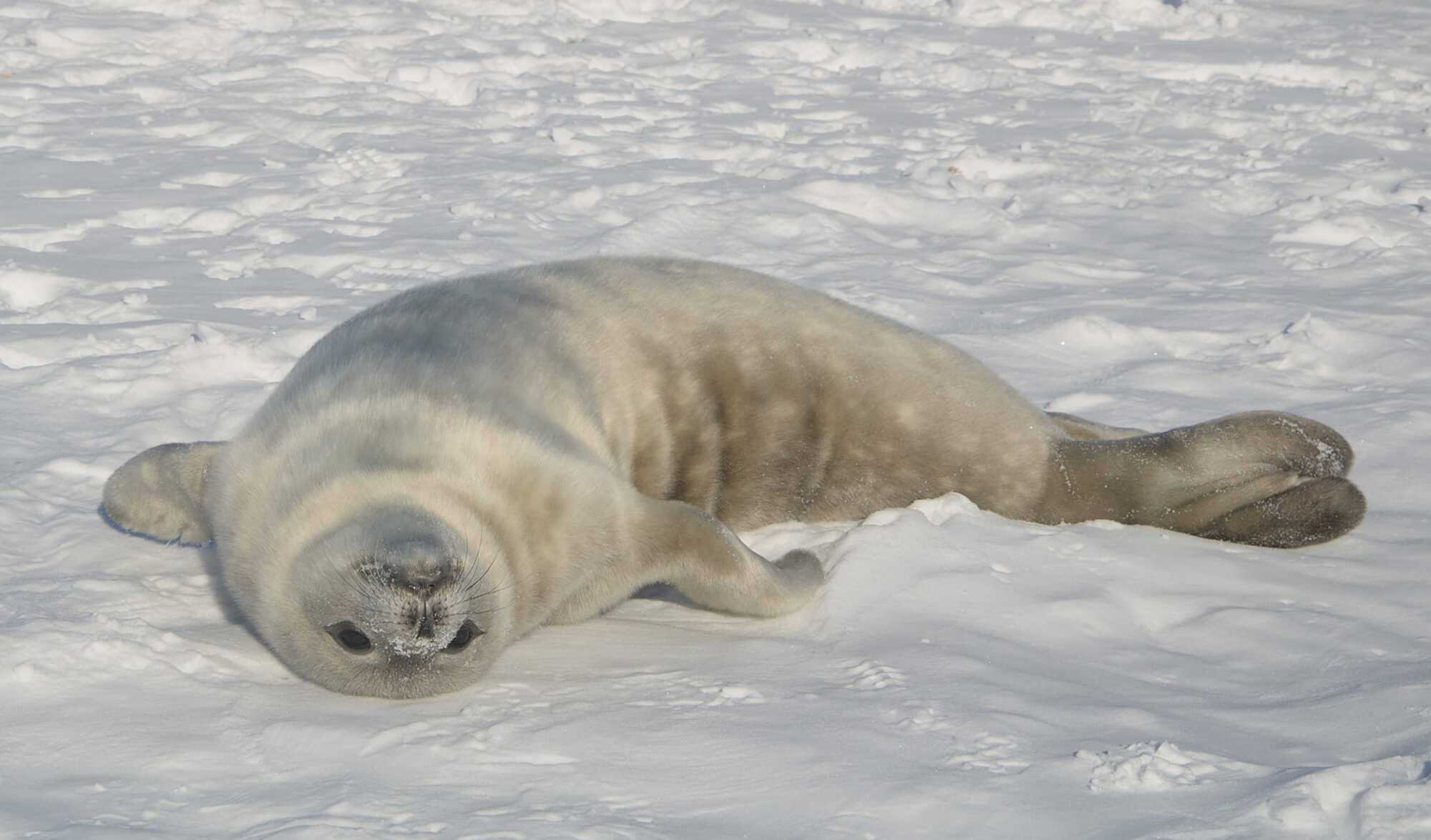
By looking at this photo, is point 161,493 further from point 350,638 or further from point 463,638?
point 463,638

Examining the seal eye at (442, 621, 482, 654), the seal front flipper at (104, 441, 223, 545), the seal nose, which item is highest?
the seal nose

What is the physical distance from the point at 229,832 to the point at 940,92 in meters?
6.38

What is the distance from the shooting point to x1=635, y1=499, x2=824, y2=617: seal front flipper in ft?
9.01

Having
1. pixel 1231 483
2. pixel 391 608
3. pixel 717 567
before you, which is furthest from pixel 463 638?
pixel 1231 483

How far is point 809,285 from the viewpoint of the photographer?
16.2 ft

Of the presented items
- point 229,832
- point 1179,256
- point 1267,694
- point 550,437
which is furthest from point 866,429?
point 1179,256

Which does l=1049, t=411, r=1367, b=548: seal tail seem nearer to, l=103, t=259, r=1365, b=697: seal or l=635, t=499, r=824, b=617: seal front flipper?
l=103, t=259, r=1365, b=697: seal

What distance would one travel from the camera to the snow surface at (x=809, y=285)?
205 cm

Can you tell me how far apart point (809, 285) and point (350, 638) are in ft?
9.28

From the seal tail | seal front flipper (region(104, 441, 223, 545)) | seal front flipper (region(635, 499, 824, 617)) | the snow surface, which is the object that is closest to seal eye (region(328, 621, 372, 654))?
the snow surface

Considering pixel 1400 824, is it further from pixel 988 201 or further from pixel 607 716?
pixel 988 201

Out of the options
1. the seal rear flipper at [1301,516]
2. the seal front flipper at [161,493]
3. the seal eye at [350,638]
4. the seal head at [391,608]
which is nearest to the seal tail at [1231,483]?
the seal rear flipper at [1301,516]

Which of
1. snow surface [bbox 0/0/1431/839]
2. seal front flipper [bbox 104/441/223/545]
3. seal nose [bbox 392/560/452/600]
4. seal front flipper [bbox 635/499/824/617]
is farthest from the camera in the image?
seal front flipper [bbox 104/441/223/545]

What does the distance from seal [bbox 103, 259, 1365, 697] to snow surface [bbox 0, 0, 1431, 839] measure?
10 cm
